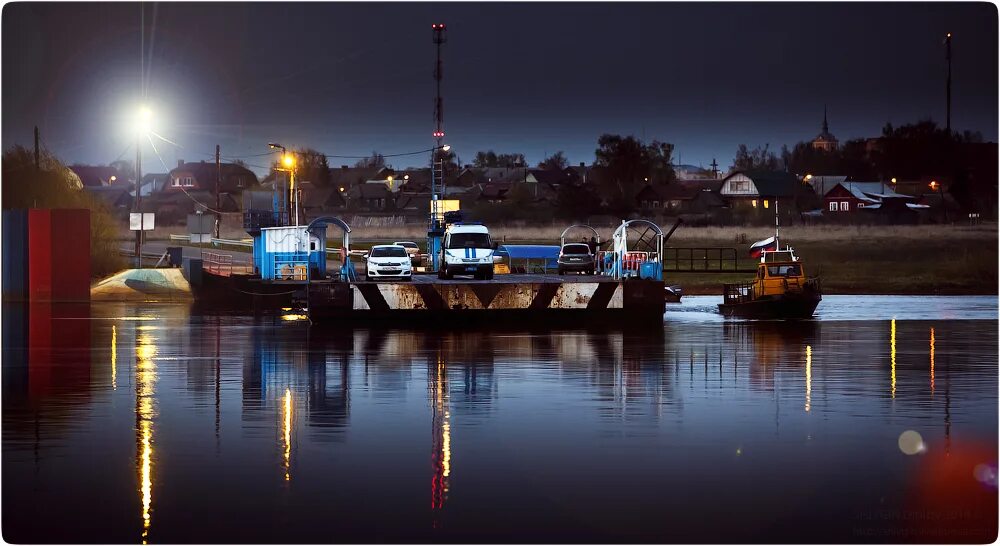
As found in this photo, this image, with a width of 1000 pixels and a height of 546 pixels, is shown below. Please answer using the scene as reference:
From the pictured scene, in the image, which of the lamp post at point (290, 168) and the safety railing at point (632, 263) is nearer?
the safety railing at point (632, 263)

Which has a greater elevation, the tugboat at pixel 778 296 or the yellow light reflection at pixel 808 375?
the tugboat at pixel 778 296

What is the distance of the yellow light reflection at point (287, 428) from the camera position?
1766cm

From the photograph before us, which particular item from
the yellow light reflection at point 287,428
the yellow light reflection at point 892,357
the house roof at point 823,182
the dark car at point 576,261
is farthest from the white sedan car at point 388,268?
the house roof at point 823,182

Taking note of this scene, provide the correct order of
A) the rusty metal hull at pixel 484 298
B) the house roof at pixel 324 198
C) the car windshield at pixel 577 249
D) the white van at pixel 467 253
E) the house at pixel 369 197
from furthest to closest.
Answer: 1. the house at pixel 369 197
2. the house roof at pixel 324 198
3. the car windshield at pixel 577 249
4. the white van at pixel 467 253
5. the rusty metal hull at pixel 484 298

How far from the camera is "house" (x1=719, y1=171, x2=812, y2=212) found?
160625 mm

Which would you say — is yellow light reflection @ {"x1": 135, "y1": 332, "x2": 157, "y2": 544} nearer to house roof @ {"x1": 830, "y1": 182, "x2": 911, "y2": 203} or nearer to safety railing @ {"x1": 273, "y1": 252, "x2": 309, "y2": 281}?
safety railing @ {"x1": 273, "y1": 252, "x2": 309, "y2": 281}

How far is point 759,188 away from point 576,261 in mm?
108255

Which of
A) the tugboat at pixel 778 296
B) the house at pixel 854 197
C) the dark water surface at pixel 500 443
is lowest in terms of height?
the dark water surface at pixel 500 443

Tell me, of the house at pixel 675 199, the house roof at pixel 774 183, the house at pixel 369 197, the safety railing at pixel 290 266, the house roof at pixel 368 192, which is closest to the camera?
the safety railing at pixel 290 266

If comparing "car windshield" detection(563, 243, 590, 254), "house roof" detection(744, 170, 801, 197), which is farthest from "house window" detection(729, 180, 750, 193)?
"car windshield" detection(563, 243, 590, 254)

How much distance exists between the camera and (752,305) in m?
48.1

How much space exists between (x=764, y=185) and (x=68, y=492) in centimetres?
15211

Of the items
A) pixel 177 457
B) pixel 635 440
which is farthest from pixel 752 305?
pixel 177 457

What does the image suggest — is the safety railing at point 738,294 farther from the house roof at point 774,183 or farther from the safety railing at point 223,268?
the house roof at point 774,183
